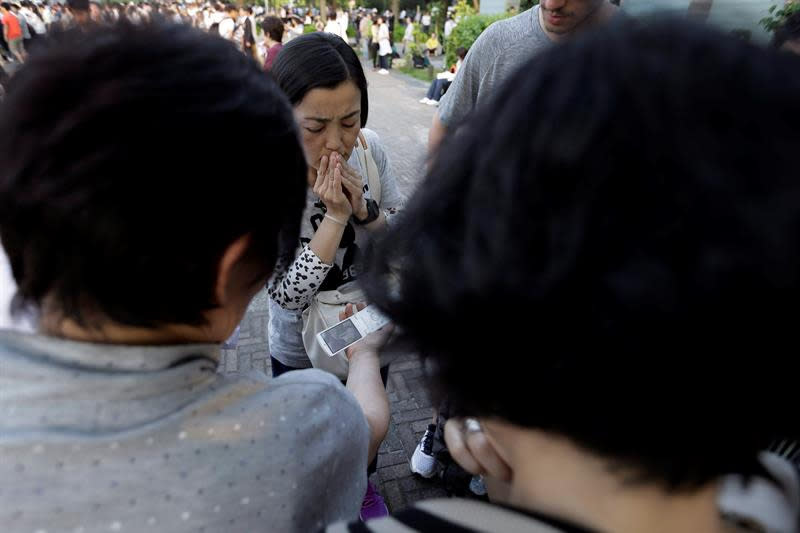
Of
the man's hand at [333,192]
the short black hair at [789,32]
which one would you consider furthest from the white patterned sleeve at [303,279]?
the short black hair at [789,32]

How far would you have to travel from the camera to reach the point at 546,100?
0.58 metres

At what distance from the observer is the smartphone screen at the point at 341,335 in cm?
159

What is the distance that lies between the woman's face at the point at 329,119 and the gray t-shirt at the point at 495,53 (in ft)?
2.65

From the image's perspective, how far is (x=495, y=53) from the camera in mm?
2678

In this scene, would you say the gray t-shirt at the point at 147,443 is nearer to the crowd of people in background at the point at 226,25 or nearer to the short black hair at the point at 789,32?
the crowd of people in background at the point at 226,25

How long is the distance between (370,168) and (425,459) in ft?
5.28

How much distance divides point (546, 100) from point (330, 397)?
0.62 metres

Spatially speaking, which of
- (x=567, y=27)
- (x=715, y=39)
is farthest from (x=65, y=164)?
(x=567, y=27)

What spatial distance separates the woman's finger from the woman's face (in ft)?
3.85

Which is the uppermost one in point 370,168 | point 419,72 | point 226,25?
point 370,168

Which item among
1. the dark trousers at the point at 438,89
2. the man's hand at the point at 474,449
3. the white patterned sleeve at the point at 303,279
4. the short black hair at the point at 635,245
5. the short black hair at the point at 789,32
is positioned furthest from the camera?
the dark trousers at the point at 438,89

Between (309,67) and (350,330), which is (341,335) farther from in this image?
(309,67)

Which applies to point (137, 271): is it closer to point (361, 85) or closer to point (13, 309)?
point (13, 309)

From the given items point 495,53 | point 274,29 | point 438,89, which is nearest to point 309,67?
point 495,53
